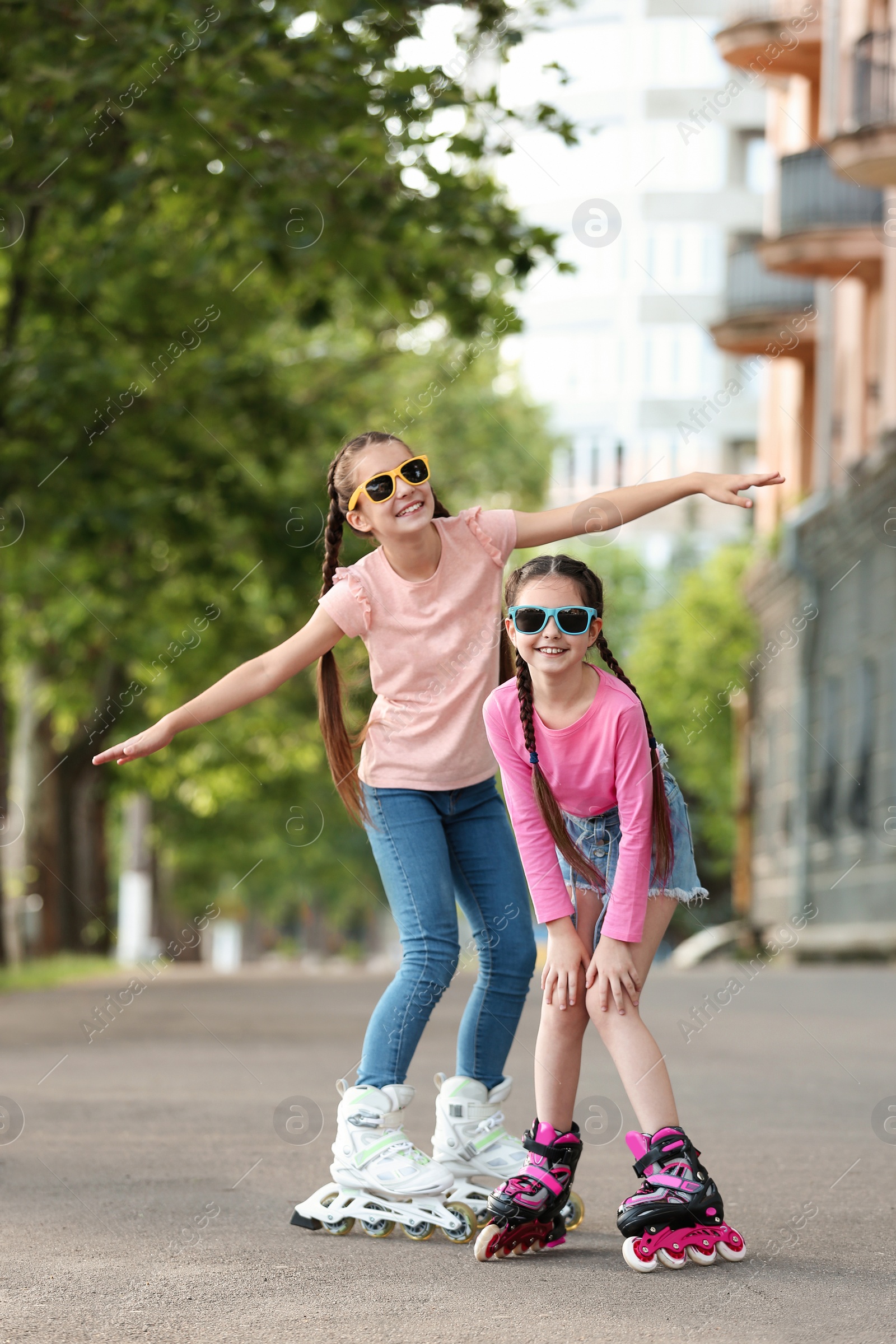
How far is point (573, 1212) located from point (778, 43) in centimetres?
2338

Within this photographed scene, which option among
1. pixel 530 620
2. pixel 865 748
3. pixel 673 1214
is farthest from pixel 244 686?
pixel 865 748

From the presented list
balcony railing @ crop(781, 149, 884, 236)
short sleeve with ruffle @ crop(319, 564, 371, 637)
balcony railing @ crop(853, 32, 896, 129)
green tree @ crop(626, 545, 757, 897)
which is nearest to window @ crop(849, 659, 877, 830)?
balcony railing @ crop(781, 149, 884, 236)

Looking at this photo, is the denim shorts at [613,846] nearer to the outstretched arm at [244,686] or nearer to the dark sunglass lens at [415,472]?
the outstretched arm at [244,686]

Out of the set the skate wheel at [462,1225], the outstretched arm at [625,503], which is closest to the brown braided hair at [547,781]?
the outstretched arm at [625,503]

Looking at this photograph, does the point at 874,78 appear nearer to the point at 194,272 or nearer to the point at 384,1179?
the point at 194,272

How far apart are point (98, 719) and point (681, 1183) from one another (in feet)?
62.2

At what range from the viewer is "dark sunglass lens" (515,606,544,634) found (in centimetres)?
412

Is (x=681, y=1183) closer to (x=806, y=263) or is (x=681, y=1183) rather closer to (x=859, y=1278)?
(x=859, y=1278)

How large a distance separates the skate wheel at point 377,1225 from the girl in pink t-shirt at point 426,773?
28mm

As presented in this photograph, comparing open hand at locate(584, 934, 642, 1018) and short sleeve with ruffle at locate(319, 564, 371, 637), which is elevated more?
short sleeve with ruffle at locate(319, 564, 371, 637)

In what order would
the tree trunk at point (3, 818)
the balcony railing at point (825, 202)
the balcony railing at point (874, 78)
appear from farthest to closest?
the balcony railing at point (825, 202), the balcony railing at point (874, 78), the tree trunk at point (3, 818)

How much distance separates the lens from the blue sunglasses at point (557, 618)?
Result: 4.12 meters

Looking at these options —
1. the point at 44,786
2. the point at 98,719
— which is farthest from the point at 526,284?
the point at 44,786

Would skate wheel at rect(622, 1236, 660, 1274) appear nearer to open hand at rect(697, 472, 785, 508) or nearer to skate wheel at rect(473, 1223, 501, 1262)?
skate wheel at rect(473, 1223, 501, 1262)
